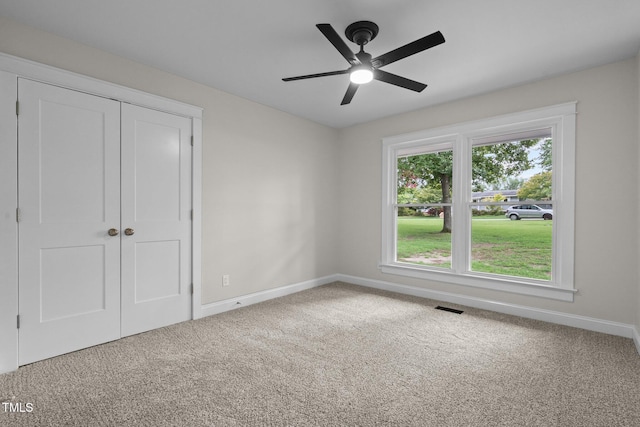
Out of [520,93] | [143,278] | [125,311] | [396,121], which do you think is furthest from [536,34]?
[125,311]

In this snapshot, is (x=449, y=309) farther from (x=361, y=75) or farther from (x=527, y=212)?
(x=361, y=75)

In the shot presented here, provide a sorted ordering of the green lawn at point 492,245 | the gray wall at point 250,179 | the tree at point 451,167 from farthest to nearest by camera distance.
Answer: the tree at point 451,167 → the green lawn at point 492,245 → the gray wall at point 250,179

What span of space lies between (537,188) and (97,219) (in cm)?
449

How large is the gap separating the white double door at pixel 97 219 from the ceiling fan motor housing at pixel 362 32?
1969 mm

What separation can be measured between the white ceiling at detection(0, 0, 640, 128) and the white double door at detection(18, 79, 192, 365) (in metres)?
0.60

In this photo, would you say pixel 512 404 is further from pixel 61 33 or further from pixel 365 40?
pixel 61 33

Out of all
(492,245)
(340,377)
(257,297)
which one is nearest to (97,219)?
(257,297)

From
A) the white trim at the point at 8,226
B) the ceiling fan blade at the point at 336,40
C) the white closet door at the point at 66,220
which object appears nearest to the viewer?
the ceiling fan blade at the point at 336,40

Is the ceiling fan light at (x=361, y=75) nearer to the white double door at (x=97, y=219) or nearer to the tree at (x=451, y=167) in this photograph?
the white double door at (x=97, y=219)

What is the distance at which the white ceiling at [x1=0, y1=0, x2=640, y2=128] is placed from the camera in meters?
2.16

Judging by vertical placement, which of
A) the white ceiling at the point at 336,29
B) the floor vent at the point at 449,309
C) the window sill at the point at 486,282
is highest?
the white ceiling at the point at 336,29

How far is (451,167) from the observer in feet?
13.6

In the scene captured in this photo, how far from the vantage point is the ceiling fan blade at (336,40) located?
1955 mm

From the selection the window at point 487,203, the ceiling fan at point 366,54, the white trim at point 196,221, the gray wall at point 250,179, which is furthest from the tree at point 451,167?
the white trim at point 196,221
